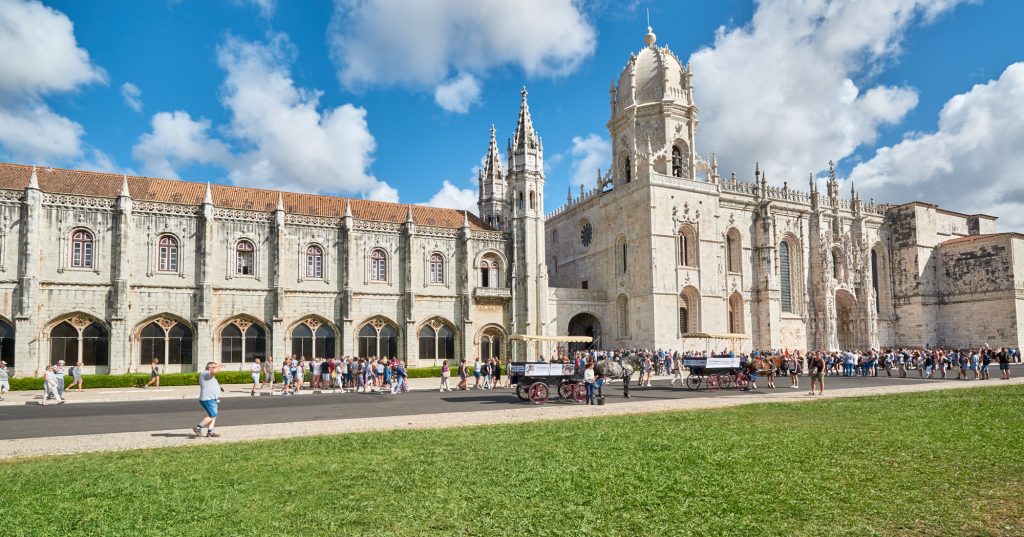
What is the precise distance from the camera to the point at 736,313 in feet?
149

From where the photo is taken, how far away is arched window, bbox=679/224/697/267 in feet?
141

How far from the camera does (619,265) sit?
44.1 metres

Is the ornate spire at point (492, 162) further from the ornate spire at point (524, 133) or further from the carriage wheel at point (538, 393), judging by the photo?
the carriage wheel at point (538, 393)

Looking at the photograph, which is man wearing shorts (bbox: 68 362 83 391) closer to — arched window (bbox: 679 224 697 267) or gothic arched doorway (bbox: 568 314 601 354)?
gothic arched doorway (bbox: 568 314 601 354)

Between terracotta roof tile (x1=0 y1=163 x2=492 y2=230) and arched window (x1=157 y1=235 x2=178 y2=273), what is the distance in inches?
90.3

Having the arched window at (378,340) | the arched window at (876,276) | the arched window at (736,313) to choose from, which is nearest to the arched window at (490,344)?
the arched window at (378,340)

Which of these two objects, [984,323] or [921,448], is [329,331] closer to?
[921,448]

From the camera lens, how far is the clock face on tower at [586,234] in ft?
159

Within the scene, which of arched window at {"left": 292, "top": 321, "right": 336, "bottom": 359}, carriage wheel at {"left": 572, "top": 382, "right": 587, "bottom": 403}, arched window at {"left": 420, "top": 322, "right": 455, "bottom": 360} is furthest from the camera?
arched window at {"left": 420, "top": 322, "right": 455, "bottom": 360}

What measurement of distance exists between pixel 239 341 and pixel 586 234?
27721mm

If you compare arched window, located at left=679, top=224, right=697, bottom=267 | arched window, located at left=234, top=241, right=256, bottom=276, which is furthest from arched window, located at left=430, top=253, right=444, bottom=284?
arched window, located at left=679, top=224, right=697, bottom=267

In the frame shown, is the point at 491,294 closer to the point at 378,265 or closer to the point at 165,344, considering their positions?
the point at 378,265

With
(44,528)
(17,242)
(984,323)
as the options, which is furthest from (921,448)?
(984,323)

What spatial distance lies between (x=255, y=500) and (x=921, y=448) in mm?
10825
